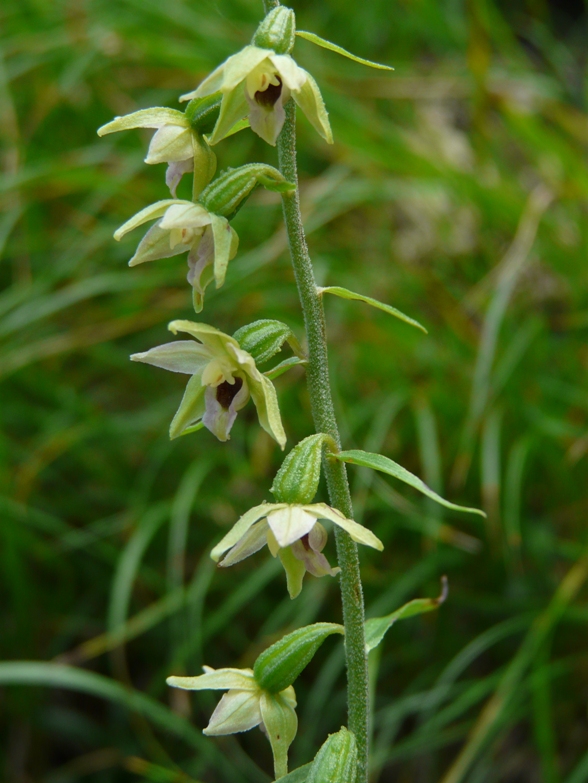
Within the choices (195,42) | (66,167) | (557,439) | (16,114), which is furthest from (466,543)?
(16,114)

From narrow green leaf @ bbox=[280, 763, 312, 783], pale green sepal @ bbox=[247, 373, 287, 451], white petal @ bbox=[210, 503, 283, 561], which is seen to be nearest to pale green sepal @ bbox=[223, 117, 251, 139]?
pale green sepal @ bbox=[247, 373, 287, 451]

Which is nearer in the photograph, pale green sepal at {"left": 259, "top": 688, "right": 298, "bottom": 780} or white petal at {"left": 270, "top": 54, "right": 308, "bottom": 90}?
white petal at {"left": 270, "top": 54, "right": 308, "bottom": 90}

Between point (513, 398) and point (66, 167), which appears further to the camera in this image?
point (66, 167)

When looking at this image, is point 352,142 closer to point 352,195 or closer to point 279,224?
point 352,195

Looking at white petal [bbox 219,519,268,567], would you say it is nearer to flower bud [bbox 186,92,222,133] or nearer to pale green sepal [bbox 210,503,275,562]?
pale green sepal [bbox 210,503,275,562]

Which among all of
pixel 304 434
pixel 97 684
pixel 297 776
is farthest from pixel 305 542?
pixel 304 434

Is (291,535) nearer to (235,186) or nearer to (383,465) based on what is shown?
(383,465)
